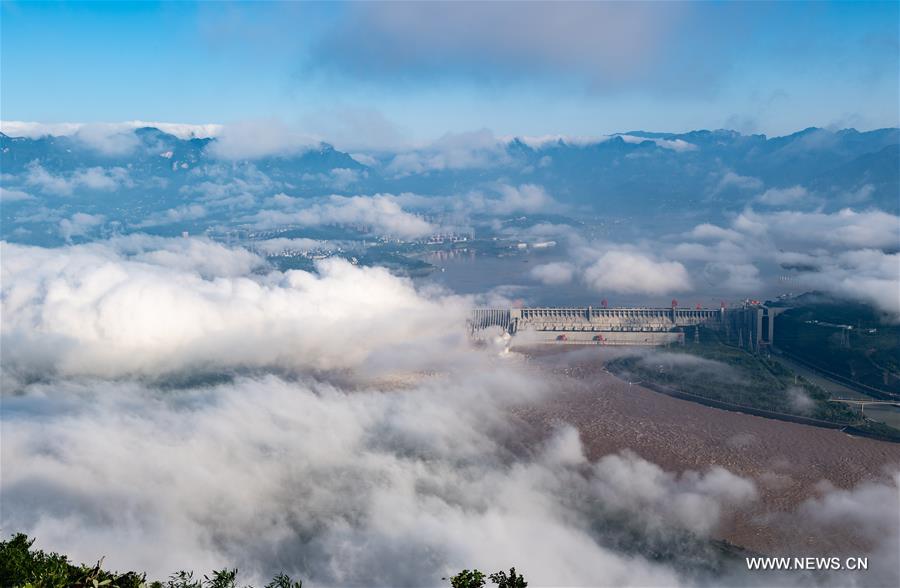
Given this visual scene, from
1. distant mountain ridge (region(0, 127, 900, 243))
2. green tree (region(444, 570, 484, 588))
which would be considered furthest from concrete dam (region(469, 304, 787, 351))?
distant mountain ridge (region(0, 127, 900, 243))

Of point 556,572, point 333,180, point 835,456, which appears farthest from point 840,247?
point 333,180

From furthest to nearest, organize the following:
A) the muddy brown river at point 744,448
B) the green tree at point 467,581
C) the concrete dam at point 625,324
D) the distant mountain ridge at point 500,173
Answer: the distant mountain ridge at point 500,173, the concrete dam at point 625,324, the muddy brown river at point 744,448, the green tree at point 467,581

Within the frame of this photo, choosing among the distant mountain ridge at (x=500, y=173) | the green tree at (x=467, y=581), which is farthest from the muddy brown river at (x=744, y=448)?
the distant mountain ridge at (x=500, y=173)

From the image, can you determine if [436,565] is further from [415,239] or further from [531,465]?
[415,239]

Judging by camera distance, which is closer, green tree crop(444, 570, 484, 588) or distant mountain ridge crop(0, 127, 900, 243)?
green tree crop(444, 570, 484, 588)

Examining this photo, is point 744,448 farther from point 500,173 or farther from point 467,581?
point 500,173

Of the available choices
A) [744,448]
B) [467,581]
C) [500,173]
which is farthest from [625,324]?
[500,173]

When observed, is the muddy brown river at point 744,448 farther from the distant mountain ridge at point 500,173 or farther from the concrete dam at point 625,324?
the distant mountain ridge at point 500,173

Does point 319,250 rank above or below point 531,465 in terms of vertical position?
above

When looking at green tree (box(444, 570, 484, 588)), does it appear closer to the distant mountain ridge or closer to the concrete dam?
the concrete dam
